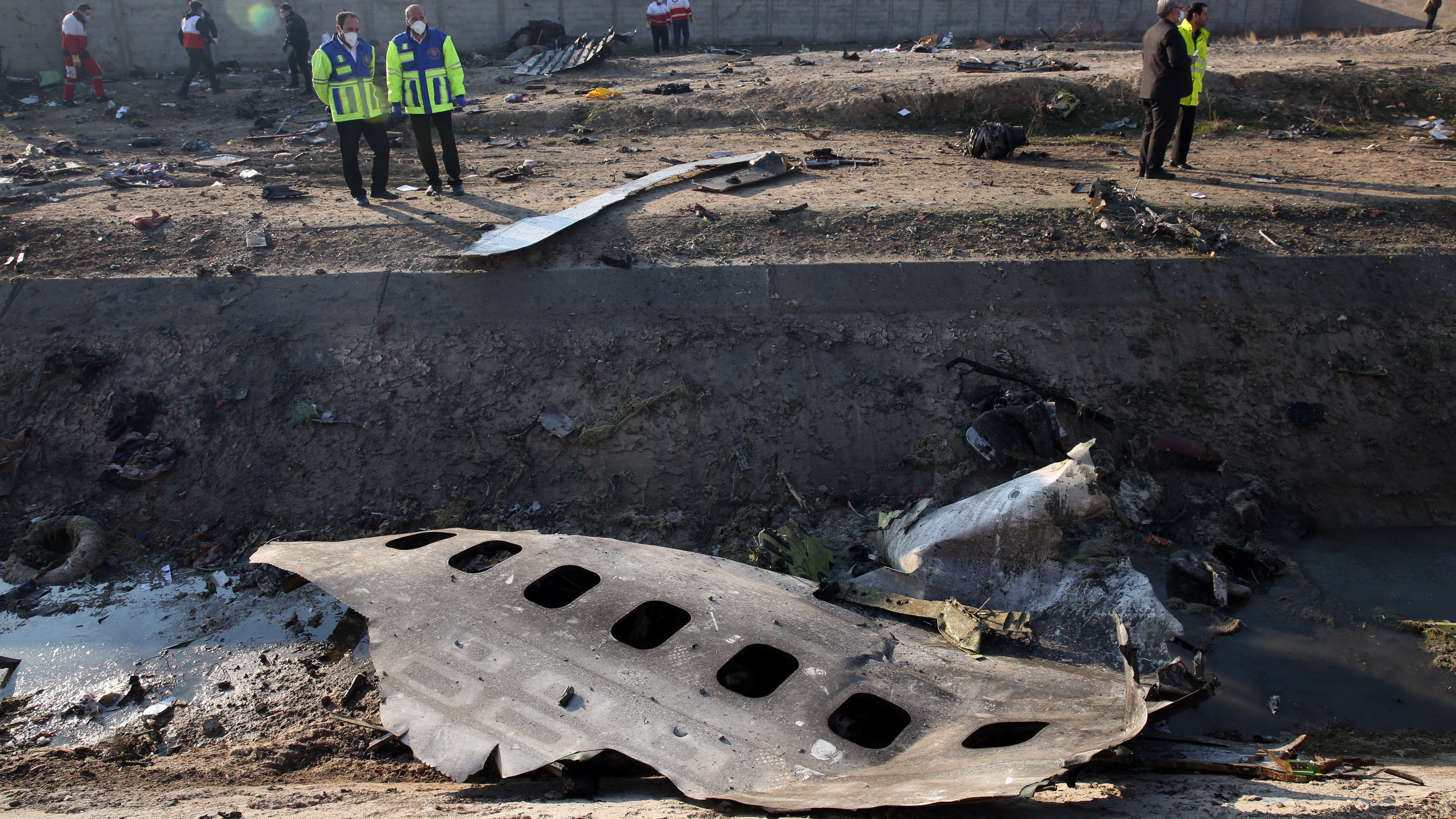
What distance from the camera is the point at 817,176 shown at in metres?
8.29

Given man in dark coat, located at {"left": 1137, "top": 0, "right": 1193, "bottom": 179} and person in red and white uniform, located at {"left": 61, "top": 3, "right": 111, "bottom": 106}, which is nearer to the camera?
man in dark coat, located at {"left": 1137, "top": 0, "right": 1193, "bottom": 179}

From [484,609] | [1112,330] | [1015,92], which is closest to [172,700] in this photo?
[484,609]

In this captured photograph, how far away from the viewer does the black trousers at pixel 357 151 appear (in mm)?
7227

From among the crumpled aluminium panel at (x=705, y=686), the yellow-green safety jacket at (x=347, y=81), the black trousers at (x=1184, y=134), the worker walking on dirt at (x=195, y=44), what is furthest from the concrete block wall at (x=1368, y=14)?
the worker walking on dirt at (x=195, y=44)

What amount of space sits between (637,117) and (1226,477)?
341 inches

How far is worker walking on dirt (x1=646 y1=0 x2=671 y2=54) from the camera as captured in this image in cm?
1642

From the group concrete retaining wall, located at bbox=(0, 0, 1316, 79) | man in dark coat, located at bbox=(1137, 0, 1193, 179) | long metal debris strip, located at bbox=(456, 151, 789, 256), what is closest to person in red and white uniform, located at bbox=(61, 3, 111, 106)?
concrete retaining wall, located at bbox=(0, 0, 1316, 79)

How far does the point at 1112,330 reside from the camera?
20.3ft

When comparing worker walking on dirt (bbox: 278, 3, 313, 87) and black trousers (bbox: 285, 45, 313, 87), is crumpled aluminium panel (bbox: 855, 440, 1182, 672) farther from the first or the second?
black trousers (bbox: 285, 45, 313, 87)

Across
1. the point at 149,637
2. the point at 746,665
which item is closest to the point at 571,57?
the point at 149,637

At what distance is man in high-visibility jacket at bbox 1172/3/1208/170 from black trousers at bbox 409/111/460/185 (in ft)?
22.8

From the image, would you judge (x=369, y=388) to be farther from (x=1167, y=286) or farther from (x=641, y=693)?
(x=1167, y=286)

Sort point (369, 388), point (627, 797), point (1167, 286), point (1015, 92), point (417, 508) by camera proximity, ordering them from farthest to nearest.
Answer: point (1015, 92) → point (1167, 286) → point (369, 388) → point (417, 508) → point (627, 797)

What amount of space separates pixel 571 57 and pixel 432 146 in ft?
26.2
